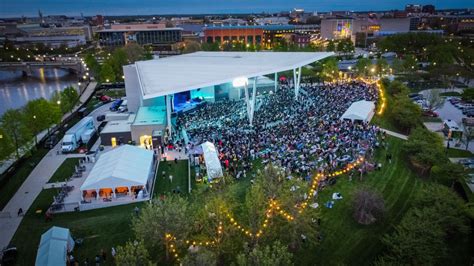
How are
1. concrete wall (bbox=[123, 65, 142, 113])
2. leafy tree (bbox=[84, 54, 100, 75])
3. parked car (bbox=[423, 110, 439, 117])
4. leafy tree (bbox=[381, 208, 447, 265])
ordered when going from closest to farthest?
leafy tree (bbox=[381, 208, 447, 265]) → parked car (bbox=[423, 110, 439, 117]) → concrete wall (bbox=[123, 65, 142, 113]) → leafy tree (bbox=[84, 54, 100, 75])

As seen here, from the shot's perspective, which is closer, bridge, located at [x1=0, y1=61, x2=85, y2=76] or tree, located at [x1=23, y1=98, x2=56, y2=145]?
tree, located at [x1=23, y1=98, x2=56, y2=145]

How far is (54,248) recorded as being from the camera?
51.5 ft

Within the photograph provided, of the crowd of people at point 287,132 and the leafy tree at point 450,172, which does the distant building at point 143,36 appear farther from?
the leafy tree at point 450,172

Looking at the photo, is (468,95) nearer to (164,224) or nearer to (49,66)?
(164,224)

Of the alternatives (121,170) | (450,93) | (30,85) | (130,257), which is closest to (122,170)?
(121,170)

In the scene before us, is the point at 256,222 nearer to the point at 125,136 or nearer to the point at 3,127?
the point at 125,136

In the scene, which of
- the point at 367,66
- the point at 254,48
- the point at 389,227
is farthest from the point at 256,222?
the point at 254,48

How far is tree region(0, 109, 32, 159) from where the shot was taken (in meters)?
27.7

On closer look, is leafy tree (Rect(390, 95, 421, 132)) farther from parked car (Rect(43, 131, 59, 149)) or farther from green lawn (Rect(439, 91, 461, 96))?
parked car (Rect(43, 131, 59, 149))

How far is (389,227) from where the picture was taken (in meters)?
18.2

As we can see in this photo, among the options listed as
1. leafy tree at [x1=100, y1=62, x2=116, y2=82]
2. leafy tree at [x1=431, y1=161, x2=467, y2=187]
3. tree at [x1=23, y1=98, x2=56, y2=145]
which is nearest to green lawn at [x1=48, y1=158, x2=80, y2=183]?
tree at [x1=23, y1=98, x2=56, y2=145]

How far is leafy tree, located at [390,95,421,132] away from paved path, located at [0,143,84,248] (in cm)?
2842

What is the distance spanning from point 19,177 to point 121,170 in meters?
9.02

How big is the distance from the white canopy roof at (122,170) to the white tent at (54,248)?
4540mm
